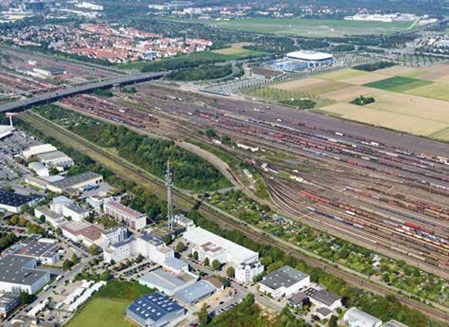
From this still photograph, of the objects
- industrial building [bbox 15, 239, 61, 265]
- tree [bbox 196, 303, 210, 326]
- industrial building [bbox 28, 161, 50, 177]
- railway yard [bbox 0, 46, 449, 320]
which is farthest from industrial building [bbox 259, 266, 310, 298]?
industrial building [bbox 28, 161, 50, 177]

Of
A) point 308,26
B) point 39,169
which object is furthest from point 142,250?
point 308,26

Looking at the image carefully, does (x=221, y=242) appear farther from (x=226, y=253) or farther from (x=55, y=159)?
(x=55, y=159)

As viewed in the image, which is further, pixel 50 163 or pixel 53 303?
pixel 50 163

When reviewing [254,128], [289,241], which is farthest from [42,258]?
[254,128]

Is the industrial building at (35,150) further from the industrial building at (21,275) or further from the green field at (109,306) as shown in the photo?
the green field at (109,306)

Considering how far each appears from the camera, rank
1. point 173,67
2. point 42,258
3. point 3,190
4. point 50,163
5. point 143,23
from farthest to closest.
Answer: point 143,23 < point 173,67 < point 50,163 < point 3,190 < point 42,258

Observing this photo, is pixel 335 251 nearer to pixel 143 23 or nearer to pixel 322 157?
pixel 322 157

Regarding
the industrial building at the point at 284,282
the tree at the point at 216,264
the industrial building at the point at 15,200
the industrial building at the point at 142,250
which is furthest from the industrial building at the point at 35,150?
the industrial building at the point at 284,282

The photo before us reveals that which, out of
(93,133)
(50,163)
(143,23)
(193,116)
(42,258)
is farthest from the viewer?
(143,23)
